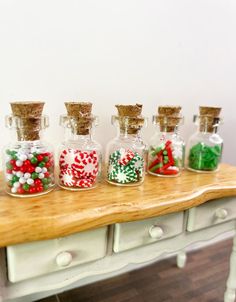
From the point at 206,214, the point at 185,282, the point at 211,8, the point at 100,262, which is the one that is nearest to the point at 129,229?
the point at 100,262

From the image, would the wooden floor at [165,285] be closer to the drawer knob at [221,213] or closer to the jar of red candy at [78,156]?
the drawer knob at [221,213]

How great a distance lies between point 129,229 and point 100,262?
12 cm

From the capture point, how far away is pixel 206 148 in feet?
3.49

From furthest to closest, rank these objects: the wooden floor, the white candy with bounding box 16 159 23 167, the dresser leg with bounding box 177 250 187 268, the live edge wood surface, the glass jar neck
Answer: the dresser leg with bounding box 177 250 187 268
the wooden floor
the glass jar neck
the white candy with bounding box 16 159 23 167
the live edge wood surface

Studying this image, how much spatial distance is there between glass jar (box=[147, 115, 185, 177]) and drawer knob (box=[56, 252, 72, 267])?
1.47 ft

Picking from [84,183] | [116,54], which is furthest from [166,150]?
[116,54]

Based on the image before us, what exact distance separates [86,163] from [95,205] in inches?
5.6

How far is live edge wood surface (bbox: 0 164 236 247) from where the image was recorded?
61cm

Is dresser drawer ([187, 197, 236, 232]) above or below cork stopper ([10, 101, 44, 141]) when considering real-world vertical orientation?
below

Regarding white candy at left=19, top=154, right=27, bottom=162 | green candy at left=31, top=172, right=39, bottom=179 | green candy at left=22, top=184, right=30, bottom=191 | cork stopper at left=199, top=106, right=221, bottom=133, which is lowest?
green candy at left=22, top=184, right=30, bottom=191

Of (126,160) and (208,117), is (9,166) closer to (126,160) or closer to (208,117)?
(126,160)

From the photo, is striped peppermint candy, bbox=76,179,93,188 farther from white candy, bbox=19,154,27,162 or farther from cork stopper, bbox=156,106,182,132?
cork stopper, bbox=156,106,182,132

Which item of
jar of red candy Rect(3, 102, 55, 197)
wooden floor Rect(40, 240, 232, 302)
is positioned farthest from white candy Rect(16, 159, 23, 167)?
wooden floor Rect(40, 240, 232, 302)

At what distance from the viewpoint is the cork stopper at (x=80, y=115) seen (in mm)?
789
